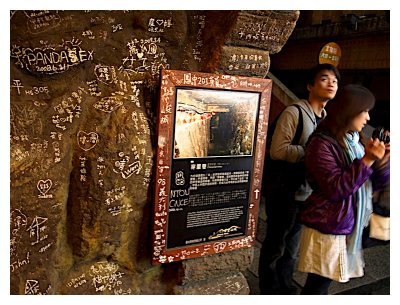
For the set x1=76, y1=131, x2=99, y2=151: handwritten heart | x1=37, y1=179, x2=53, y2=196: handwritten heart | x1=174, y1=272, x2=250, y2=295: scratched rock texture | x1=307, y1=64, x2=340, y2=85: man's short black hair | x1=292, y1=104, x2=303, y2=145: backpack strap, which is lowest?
x1=174, y1=272, x2=250, y2=295: scratched rock texture

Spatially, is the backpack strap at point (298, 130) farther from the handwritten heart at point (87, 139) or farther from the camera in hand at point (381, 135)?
the handwritten heart at point (87, 139)

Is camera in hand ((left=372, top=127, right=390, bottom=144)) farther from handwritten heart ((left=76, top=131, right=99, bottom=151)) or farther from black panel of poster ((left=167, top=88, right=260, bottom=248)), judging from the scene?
handwritten heart ((left=76, top=131, right=99, bottom=151))

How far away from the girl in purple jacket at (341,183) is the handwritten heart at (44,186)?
4.05 ft

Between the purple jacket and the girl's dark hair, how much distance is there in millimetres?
47

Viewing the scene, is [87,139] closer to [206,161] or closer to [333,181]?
[206,161]

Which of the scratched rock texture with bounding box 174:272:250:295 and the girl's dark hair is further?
the scratched rock texture with bounding box 174:272:250:295

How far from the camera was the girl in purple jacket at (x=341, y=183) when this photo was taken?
1.65 meters

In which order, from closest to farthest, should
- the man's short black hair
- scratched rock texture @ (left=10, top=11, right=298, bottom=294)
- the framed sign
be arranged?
scratched rock texture @ (left=10, top=11, right=298, bottom=294) < the framed sign < the man's short black hair

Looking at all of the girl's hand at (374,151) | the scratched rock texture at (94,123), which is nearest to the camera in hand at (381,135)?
the girl's hand at (374,151)

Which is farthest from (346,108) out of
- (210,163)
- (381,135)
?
(210,163)

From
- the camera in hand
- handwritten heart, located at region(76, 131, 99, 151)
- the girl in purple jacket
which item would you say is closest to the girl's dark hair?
the girl in purple jacket

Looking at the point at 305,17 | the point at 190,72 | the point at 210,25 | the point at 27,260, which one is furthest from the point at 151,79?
the point at 27,260

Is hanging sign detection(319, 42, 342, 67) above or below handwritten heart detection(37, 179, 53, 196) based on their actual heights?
above

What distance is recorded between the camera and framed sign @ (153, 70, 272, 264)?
1.59 metres
